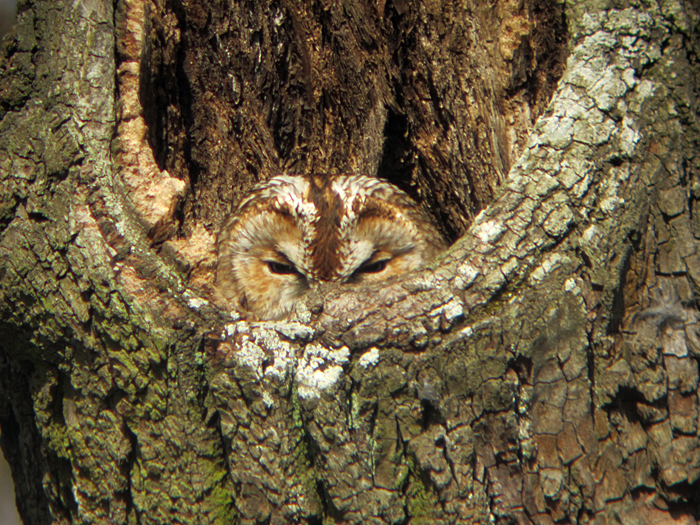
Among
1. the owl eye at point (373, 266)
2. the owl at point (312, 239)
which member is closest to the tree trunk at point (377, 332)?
the owl at point (312, 239)

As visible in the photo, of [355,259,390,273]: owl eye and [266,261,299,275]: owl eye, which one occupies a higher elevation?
[266,261,299,275]: owl eye

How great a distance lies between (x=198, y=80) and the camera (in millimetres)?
2316

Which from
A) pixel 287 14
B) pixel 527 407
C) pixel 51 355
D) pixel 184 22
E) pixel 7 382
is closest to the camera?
pixel 527 407

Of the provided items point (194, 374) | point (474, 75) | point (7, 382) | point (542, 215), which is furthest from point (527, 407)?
point (7, 382)

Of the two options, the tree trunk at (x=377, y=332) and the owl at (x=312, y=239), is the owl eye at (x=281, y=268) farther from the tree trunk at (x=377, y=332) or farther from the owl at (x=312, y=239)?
the tree trunk at (x=377, y=332)

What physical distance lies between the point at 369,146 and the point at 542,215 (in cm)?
115

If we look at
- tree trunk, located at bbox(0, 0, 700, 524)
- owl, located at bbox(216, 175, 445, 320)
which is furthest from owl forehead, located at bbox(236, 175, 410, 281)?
tree trunk, located at bbox(0, 0, 700, 524)

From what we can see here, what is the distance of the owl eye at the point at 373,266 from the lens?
204cm

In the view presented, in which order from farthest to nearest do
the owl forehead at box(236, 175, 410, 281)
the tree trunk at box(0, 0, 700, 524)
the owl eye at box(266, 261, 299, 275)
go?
1. the owl eye at box(266, 261, 299, 275)
2. the owl forehead at box(236, 175, 410, 281)
3. the tree trunk at box(0, 0, 700, 524)

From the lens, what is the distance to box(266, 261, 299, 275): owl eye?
209 cm

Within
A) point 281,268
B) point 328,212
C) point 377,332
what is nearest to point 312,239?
point 328,212

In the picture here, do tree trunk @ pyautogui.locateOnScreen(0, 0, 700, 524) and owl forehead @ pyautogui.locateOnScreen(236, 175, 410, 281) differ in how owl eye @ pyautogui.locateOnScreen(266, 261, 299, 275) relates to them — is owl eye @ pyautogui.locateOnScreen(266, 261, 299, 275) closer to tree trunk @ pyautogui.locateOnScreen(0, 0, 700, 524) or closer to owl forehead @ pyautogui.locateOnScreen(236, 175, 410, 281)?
owl forehead @ pyautogui.locateOnScreen(236, 175, 410, 281)

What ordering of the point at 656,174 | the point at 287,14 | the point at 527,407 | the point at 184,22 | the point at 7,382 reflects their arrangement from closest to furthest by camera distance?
the point at 527,407 → the point at 656,174 → the point at 7,382 → the point at 184,22 → the point at 287,14

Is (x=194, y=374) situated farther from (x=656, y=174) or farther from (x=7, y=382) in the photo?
(x=656, y=174)
